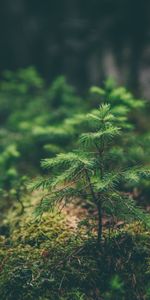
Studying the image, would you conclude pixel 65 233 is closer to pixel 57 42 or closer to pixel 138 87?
pixel 138 87

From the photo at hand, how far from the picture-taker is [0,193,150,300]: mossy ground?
343 centimetres

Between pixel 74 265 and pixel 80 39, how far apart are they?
5.09 m

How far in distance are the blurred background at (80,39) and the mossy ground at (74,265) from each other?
3697 mm

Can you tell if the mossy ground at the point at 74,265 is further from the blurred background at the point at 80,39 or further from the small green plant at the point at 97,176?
the blurred background at the point at 80,39

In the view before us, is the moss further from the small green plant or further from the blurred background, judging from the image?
the blurred background

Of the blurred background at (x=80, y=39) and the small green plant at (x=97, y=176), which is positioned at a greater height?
the blurred background at (x=80, y=39)

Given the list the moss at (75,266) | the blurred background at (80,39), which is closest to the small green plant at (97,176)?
the moss at (75,266)

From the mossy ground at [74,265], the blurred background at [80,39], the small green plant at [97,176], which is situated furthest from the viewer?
the blurred background at [80,39]

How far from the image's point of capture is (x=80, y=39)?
749 centimetres

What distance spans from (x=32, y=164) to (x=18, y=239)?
69.3 inches

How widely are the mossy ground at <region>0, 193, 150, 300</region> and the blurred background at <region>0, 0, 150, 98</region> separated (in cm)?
370

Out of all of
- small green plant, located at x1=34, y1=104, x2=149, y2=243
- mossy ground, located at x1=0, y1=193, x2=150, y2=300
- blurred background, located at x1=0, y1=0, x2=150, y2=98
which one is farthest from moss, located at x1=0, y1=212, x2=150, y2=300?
blurred background, located at x1=0, y1=0, x2=150, y2=98

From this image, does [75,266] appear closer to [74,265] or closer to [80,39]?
[74,265]

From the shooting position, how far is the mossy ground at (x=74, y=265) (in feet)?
11.3
